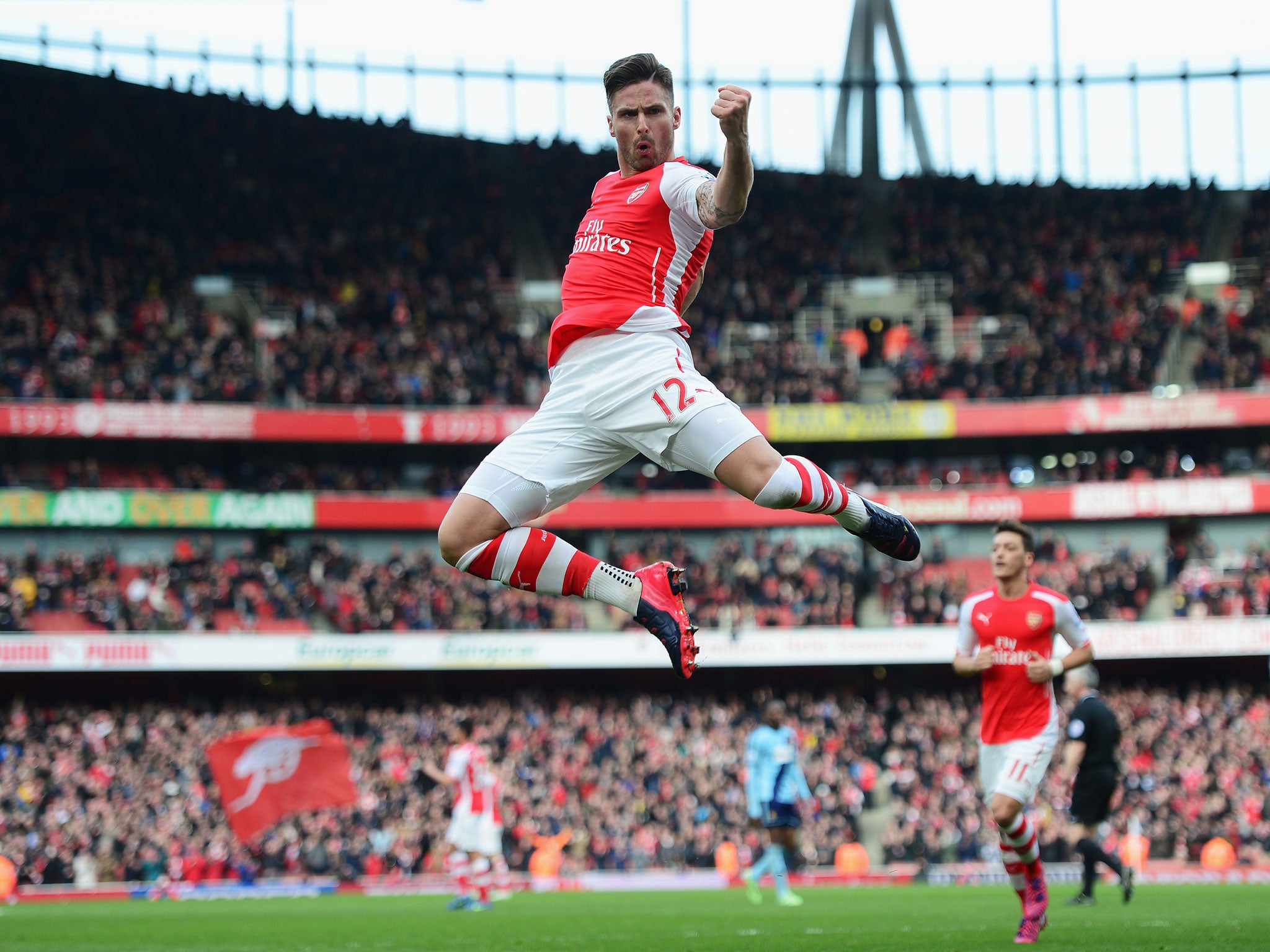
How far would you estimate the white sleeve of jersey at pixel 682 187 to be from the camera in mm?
5867

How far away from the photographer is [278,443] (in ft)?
120

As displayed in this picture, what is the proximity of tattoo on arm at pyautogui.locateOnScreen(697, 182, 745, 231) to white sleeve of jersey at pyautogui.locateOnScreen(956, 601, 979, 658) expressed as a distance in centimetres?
468

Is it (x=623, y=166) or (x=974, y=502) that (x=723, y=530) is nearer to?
(x=974, y=502)

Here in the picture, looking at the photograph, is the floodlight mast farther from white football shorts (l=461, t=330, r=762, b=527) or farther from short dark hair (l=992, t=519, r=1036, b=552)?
white football shorts (l=461, t=330, r=762, b=527)

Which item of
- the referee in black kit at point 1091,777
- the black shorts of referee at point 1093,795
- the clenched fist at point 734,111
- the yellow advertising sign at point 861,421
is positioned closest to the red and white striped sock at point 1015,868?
the referee in black kit at point 1091,777

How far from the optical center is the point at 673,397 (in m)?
5.95

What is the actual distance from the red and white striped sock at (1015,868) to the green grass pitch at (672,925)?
358 millimetres

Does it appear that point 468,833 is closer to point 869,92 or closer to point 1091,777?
point 1091,777

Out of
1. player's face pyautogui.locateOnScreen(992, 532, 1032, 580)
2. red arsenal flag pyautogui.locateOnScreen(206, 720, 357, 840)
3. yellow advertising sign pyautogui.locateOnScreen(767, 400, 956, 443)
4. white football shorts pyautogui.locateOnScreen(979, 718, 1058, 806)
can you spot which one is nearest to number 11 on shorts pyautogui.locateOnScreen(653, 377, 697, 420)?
player's face pyautogui.locateOnScreen(992, 532, 1032, 580)

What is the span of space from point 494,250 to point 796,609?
17.2 meters

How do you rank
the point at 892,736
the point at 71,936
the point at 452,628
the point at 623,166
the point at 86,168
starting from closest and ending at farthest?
the point at 623,166 → the point at 71,936 → the point at 892,736 → the point at 452,628 → the point at 86,168

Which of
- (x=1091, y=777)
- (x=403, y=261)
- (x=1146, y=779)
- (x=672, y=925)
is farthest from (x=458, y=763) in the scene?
(x=403, y=261)

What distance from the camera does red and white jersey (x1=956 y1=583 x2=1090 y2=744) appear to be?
9211 millimetres

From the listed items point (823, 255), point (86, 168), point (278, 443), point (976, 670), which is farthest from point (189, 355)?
point (976, 670)
